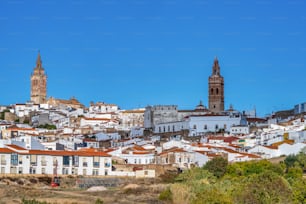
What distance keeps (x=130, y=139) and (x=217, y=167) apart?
1252 inches

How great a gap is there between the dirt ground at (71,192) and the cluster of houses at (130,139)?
2.83m

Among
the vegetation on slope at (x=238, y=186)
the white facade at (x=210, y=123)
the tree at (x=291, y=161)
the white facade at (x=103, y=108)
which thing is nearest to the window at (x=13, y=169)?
the vegetation on slope at (x=238, y=186)

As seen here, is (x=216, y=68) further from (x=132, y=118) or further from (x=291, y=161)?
(x=291, y=161)

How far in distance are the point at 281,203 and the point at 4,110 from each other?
88027 millimetres

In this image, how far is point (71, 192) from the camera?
52906 mm

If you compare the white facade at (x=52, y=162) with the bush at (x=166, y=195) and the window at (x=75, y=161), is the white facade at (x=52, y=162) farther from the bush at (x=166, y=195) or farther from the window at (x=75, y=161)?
the bush at (x=166, y=195)

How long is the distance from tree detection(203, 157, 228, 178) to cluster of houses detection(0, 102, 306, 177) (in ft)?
18.2

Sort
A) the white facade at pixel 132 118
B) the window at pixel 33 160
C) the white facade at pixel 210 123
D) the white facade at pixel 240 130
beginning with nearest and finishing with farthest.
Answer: the window at pixel 33 160, the white facade at pixel 240 130, the white facade at pixel 210 123, the white facade at pixel 132 118

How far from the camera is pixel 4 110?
124438mm

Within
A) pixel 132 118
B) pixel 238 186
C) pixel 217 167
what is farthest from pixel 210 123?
pixel 238 186

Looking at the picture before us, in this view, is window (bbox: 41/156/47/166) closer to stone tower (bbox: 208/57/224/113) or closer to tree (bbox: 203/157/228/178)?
tree (bbox: 203/157/228/178)

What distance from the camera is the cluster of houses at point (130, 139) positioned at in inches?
2500

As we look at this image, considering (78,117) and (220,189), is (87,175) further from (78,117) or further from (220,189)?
(78,117)

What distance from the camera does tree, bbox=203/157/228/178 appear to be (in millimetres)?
59938
